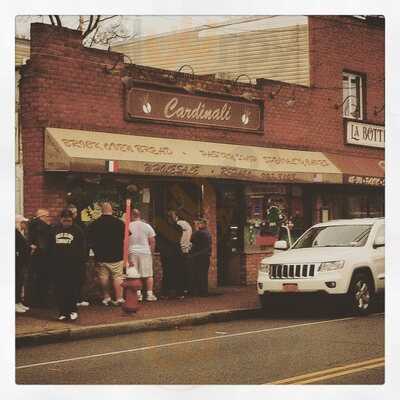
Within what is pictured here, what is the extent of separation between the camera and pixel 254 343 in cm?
1156

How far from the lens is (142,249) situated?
1367 centimetres

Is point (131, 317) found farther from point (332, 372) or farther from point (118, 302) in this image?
point (332, 372)

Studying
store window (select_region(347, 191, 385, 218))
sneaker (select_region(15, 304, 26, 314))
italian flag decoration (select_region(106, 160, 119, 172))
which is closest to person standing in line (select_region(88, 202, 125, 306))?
italian flag decoration (select_region(106, 160, 119, 172))

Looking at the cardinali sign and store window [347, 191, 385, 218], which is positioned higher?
the cardinali sign

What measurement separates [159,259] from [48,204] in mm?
1965

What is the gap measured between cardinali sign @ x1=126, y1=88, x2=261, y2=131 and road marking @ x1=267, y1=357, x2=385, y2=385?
6436 millimetres

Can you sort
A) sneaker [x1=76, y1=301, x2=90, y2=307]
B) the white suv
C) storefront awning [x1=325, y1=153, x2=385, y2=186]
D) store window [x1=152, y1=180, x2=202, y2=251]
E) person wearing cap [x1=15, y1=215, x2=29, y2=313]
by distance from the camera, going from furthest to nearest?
store window [x1=152, y1=180, x2=202, y2=251] < storefront awning [x1=325, y1=153, x2=385, y2=186] < the white suv < sneaker [x1=76, y1=301, x2=90, y2=307] < person wearing cap [x1=15, y1=215, x2=29, y2=313]

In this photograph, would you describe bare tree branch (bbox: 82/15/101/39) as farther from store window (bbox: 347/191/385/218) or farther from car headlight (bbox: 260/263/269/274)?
store window (bbox: 347/191/385/218)

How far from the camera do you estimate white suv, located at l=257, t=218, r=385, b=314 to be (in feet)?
44.2

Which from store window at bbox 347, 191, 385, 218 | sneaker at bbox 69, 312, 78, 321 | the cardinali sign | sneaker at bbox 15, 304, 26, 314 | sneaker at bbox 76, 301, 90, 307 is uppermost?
the cardinali sign

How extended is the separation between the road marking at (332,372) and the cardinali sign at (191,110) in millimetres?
6436

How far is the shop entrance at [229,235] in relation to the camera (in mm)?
15719

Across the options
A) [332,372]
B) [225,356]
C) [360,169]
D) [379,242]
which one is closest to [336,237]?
[379,242]

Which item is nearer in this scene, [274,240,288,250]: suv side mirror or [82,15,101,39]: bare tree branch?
[82,15,101,39]: bare tree branch
